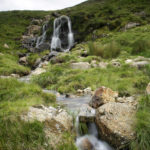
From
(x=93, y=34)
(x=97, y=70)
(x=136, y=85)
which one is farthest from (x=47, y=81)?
(x=93, y=34)

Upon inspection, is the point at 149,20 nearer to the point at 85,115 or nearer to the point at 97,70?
the point at 97,70

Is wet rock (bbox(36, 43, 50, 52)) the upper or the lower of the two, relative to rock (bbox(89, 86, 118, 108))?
upper

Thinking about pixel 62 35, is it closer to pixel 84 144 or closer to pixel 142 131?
pixel 84 144

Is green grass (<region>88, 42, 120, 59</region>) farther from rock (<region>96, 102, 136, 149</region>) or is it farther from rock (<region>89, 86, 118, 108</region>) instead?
rock (<region>96, 102, 136, 149</region>)

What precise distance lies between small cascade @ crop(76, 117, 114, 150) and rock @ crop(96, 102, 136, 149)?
0.14 meters

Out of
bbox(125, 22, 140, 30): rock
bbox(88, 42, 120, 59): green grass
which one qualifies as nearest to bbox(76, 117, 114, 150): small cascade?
bbox(88, 42, 120, 59): green grass

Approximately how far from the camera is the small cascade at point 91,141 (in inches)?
113

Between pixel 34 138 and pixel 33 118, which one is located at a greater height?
pixel 33 118

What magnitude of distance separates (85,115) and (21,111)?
56.8 inches

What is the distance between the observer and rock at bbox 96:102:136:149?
2654 mm

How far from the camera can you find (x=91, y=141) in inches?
120

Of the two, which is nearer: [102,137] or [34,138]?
[34,138]

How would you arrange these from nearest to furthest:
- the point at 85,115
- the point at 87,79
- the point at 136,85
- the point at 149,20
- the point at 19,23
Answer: the point at 85,115
the point at 136,85
the point at 87,79
the point at 149,20
the point at 19,23

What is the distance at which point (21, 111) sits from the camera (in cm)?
304
